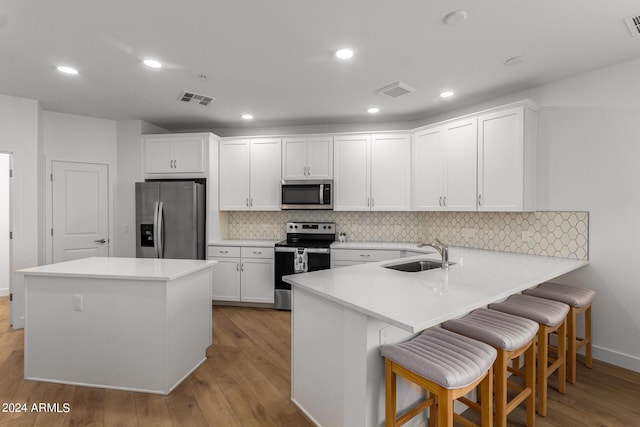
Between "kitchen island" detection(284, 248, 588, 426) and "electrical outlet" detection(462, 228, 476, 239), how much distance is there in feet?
4.99

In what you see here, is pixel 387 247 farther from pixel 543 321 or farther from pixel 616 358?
pixel 616 358

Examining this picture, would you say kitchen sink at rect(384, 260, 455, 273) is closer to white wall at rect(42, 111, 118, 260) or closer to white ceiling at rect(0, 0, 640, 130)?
white ceiling at rect(0, 0, 640, 130)

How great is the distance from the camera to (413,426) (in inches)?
72.4

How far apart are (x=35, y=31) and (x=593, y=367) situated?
515 cm

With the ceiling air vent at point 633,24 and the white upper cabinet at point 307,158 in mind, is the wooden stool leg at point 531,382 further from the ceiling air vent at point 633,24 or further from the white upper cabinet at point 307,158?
the white upper cabinet at point 307,158

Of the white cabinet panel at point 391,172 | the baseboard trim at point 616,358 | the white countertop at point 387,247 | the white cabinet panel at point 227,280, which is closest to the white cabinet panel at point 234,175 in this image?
the white cabinet panel at point 227,280

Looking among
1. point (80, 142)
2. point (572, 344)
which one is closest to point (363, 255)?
point (572, 344)

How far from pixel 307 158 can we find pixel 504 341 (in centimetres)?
334

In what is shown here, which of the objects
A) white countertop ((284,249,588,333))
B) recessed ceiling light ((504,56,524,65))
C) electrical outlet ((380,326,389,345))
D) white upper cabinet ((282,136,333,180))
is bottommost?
electrical outlet ((380,326,389,345))

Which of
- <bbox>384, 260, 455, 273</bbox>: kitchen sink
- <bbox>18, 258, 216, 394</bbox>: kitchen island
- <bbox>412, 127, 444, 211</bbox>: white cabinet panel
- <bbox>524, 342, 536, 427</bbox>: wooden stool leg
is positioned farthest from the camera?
<bbox>412, 127, 444, 211</bbox>: white cabinet panel

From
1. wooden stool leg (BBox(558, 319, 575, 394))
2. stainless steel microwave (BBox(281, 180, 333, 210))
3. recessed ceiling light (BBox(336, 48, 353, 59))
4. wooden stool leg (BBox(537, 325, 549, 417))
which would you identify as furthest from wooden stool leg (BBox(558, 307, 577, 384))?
stainless steel microwave (BBox(281, 180, 333, 210))

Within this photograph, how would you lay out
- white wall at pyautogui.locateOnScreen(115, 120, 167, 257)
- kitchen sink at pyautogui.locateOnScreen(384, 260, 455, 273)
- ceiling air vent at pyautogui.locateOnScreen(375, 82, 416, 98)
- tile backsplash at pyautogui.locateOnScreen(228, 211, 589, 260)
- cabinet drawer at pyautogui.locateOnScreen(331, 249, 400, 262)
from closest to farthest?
kitchen sink at pyautogui.locateOnScreen(384, 260, 455, 273), tile backsplash at pyautogui.locateOnScreen(228, 211, 589, 260), ceiling air vent at pyautogui.locateOnScreen(375, 82, 416, 98), cabinet drawer at pyautogui.locateOnScreen(331, 249, 400, 262), white wall at pyautogui.locateOnScreen(115, 120, 167, 257)

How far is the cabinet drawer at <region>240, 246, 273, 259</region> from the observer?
4.31 m

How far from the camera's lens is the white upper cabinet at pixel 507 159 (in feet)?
Answer: 10.1
